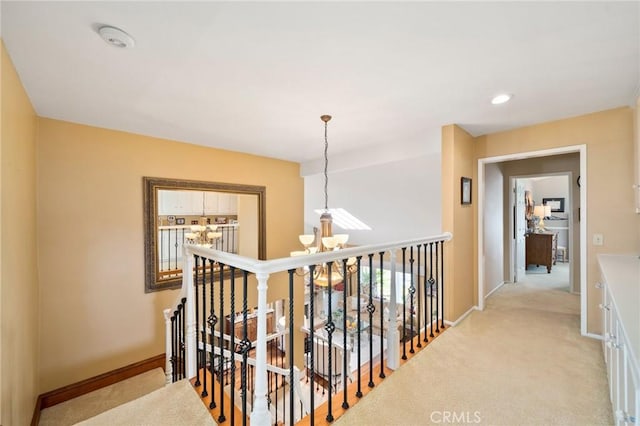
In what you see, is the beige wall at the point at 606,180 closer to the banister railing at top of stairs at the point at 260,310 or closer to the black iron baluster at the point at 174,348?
the banister railing at top of stairs at the point at 260,310

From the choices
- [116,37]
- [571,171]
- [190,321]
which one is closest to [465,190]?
[571,171]

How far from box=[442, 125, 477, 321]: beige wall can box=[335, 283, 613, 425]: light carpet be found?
12.2 inches

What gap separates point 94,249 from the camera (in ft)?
9.52

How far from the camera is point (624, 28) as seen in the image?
4.65 ft

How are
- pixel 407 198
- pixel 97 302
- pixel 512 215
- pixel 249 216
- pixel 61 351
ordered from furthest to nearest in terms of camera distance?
pixel 407 198, pixel 512 215, pixel 249 216, pixel 97 302, pixel 61 351

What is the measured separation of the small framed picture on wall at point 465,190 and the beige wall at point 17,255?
3.71 m

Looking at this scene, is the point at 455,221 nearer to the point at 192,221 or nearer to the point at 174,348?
the point at 174,348

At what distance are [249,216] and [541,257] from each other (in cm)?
629

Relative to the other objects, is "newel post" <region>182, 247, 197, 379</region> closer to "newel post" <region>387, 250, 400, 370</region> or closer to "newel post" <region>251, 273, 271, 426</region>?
"newel post" <region>251, 273, 271, 426</region>

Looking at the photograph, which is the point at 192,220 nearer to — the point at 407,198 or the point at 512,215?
the point at 407,198

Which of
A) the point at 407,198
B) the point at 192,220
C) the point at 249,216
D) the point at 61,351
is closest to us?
→ the point at 61,351

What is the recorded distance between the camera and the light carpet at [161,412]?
147 centimetres

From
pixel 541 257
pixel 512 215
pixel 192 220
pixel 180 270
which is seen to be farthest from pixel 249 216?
pixel 541 257

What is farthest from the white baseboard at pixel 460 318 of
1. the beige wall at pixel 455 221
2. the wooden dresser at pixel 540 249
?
the wooden dresser at pixel 540 249
